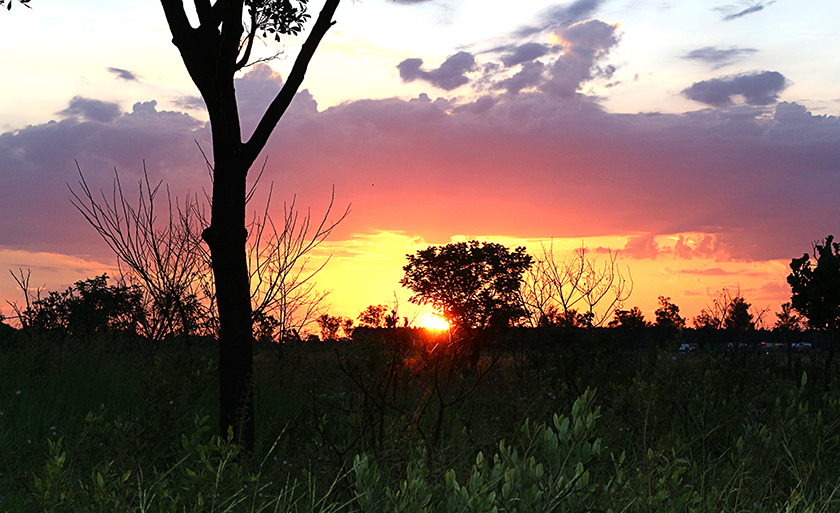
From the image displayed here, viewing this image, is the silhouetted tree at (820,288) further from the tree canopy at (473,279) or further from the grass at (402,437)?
the tree canopy at (473,279)

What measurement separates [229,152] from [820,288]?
11.8 m

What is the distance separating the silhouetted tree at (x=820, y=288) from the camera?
12070 millimetres

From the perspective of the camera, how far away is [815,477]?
486 cm

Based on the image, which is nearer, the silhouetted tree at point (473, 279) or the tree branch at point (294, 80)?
the tree branch at point (294, 80)

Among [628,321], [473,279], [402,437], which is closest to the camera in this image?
[402,437]

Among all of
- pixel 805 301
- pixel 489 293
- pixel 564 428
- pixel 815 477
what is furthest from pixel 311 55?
pixel 489 293

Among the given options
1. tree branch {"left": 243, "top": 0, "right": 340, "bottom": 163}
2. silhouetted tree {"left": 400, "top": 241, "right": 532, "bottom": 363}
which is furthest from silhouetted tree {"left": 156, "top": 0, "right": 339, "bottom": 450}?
silhouetted tree {"left": 400, "top": 241, "right": 532, "bottom": 363}

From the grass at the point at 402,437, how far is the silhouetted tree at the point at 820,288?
5.09ft

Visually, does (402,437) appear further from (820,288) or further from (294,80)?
(820,288)

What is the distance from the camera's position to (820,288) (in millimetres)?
12227

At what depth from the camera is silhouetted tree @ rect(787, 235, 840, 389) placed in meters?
12.1

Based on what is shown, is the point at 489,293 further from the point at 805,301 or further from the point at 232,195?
the point at 232,195

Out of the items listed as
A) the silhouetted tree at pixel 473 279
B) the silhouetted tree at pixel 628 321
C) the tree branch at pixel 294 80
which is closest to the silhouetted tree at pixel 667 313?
the silhouetted tree at pixel 628 321

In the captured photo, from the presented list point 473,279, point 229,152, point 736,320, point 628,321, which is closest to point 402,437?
point 229,152
